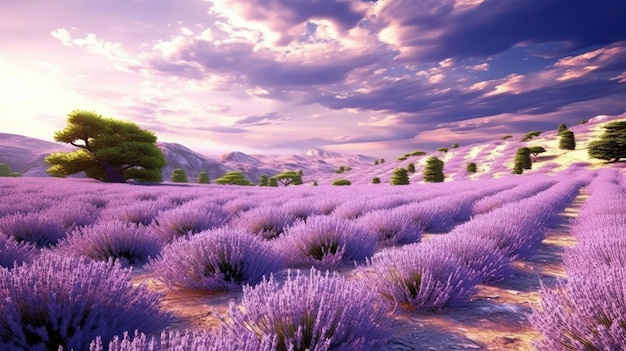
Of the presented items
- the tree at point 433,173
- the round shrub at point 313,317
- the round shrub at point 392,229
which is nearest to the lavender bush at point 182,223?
the round shrub at point 392,229

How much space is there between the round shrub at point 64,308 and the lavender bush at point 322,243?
2.00 meters

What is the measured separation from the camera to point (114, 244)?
3977mm

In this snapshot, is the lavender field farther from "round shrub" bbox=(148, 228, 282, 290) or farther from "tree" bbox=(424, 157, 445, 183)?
"tree" bbox=(424, 157, 445, 183)

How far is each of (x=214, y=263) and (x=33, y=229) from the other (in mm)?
3584

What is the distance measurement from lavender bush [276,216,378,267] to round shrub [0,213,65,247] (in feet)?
11.6

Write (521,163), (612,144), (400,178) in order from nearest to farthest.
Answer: (612,144) → (521,163) → (400,178)

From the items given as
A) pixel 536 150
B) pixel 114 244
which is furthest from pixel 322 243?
pixel 536 150

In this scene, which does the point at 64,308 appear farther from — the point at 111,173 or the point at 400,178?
the point at 400,178

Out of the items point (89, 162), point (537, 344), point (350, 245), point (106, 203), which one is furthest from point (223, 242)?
point (89, 162)

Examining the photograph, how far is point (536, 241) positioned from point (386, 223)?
192 cm

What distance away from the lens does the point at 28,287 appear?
67.8 inches

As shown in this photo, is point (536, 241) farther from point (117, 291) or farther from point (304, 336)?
point (117, 291)

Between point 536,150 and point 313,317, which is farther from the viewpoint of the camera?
point 536,150

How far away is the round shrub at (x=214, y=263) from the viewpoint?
115 inches
